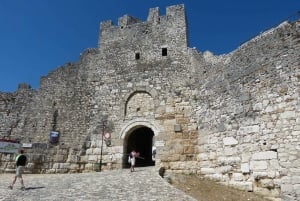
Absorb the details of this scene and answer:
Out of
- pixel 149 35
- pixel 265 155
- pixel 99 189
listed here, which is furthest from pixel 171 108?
pixel 99 189

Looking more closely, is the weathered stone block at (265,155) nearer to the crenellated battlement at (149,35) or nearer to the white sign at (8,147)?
the crenellated battlement at (149,35)

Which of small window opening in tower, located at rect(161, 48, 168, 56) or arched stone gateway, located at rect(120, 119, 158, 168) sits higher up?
small window opening in tower, located at rect(161, 48, 168, 56)

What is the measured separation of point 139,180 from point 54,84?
7790mm

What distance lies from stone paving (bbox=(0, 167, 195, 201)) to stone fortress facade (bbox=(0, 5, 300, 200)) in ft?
7.92

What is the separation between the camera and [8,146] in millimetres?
12656

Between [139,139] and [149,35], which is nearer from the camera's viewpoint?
[149,35]

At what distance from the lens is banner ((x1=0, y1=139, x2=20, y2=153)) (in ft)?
40.8

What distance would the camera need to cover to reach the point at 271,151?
31.8 feet

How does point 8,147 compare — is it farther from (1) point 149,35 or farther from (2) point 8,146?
(1) point 149,35

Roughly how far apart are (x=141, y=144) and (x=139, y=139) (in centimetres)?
38

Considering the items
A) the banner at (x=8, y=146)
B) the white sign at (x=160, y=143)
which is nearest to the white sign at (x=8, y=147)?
the banner at (x=8, y=146)

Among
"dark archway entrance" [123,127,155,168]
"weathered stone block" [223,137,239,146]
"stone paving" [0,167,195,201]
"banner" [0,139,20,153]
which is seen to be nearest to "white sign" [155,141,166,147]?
"dark archway entrance" [123,127,155,168]

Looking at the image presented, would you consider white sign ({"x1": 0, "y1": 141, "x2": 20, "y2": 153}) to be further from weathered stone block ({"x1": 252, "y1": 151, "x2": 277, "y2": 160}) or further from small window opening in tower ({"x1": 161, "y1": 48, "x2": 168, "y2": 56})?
weathered stone block ({"x1": 252, "y1": 151, "x2": 277, "y2": 160})

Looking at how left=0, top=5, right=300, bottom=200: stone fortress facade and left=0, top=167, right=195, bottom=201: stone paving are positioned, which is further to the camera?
left=0, top=5, right=300, bottom=200: stone fortress facade
